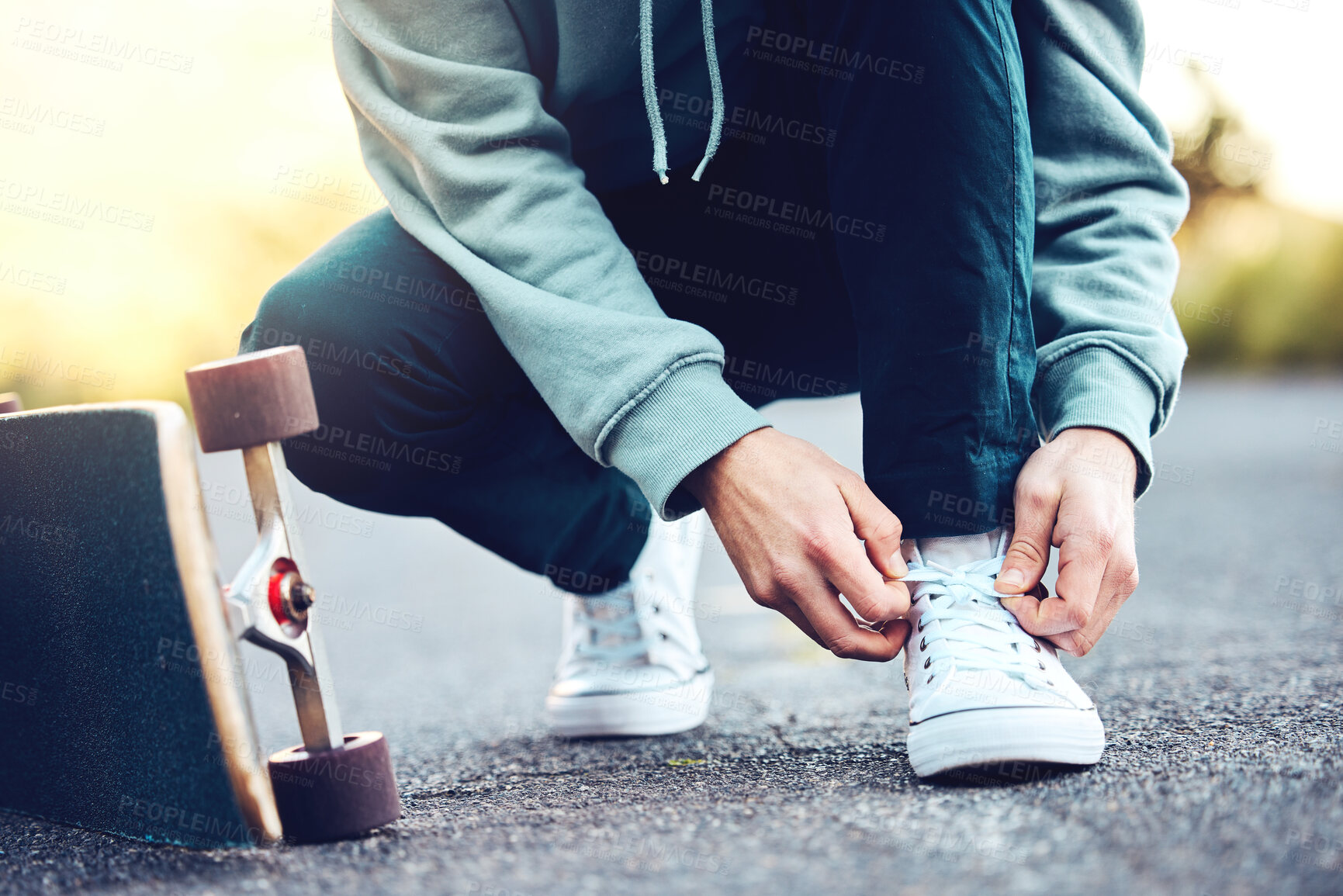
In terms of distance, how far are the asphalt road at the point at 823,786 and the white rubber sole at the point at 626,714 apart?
2cm

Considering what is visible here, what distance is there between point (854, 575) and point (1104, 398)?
0.95 feet

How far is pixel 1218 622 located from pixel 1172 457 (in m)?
2.72

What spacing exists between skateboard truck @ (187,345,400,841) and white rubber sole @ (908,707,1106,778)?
0.43m

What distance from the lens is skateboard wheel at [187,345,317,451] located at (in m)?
0.68

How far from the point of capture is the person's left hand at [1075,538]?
75 cm

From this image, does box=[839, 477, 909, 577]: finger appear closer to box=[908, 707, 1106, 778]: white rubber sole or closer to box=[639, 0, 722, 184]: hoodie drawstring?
box=[908, 707, 1106, 778]: white rubber sole

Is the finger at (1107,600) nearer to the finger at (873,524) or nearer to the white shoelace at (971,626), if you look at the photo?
the white shoelace at (971,626)

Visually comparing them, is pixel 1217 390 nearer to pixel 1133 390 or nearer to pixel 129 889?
pixel 1133 390

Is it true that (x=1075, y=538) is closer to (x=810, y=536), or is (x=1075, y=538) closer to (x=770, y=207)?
(x=810, y=536)

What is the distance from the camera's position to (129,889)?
2.12ft

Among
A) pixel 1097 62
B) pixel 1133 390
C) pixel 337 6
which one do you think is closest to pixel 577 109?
pixel 337 6

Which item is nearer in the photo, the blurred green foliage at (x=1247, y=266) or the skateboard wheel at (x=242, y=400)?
the skateboard wheel at (x=242, y=400)

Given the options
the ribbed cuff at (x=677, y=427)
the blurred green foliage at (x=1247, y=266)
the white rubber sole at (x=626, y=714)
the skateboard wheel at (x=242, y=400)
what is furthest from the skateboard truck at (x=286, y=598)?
the blurred green foliage at (x=1247, y=266)

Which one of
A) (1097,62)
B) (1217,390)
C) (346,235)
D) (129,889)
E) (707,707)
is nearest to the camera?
(129,889)
